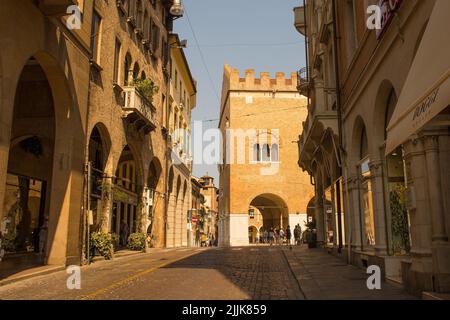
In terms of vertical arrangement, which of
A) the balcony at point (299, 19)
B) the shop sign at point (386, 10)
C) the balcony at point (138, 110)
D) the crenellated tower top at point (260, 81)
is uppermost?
the crenellated tower top at point (260, 81)

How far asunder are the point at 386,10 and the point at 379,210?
4.83 m

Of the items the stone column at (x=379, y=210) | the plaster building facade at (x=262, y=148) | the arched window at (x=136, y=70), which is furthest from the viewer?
the plaster building facade at (x=262, y=148)

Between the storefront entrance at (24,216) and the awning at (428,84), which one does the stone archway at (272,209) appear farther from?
the awning at (428,84)

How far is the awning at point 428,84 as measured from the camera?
16.6ft

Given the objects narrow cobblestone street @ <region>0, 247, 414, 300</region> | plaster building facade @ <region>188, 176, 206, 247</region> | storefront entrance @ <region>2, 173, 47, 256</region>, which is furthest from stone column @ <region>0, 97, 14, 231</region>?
plaster building facade @ <region>188, 176, 206, 247</region>

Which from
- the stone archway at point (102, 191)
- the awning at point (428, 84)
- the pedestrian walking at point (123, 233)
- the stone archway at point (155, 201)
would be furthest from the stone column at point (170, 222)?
the awning at point (428, 84)

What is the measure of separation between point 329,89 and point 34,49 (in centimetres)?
1002

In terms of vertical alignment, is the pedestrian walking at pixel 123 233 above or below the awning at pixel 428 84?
below

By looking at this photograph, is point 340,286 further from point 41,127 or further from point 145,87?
point 145,87

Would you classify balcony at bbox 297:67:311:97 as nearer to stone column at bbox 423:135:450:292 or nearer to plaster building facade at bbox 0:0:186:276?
plaster building facade at bbox 0:0:186:276

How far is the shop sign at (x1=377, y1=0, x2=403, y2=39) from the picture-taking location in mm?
8695

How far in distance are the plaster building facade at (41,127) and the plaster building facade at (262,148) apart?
27.5 meters

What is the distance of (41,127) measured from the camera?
51.7 ft
